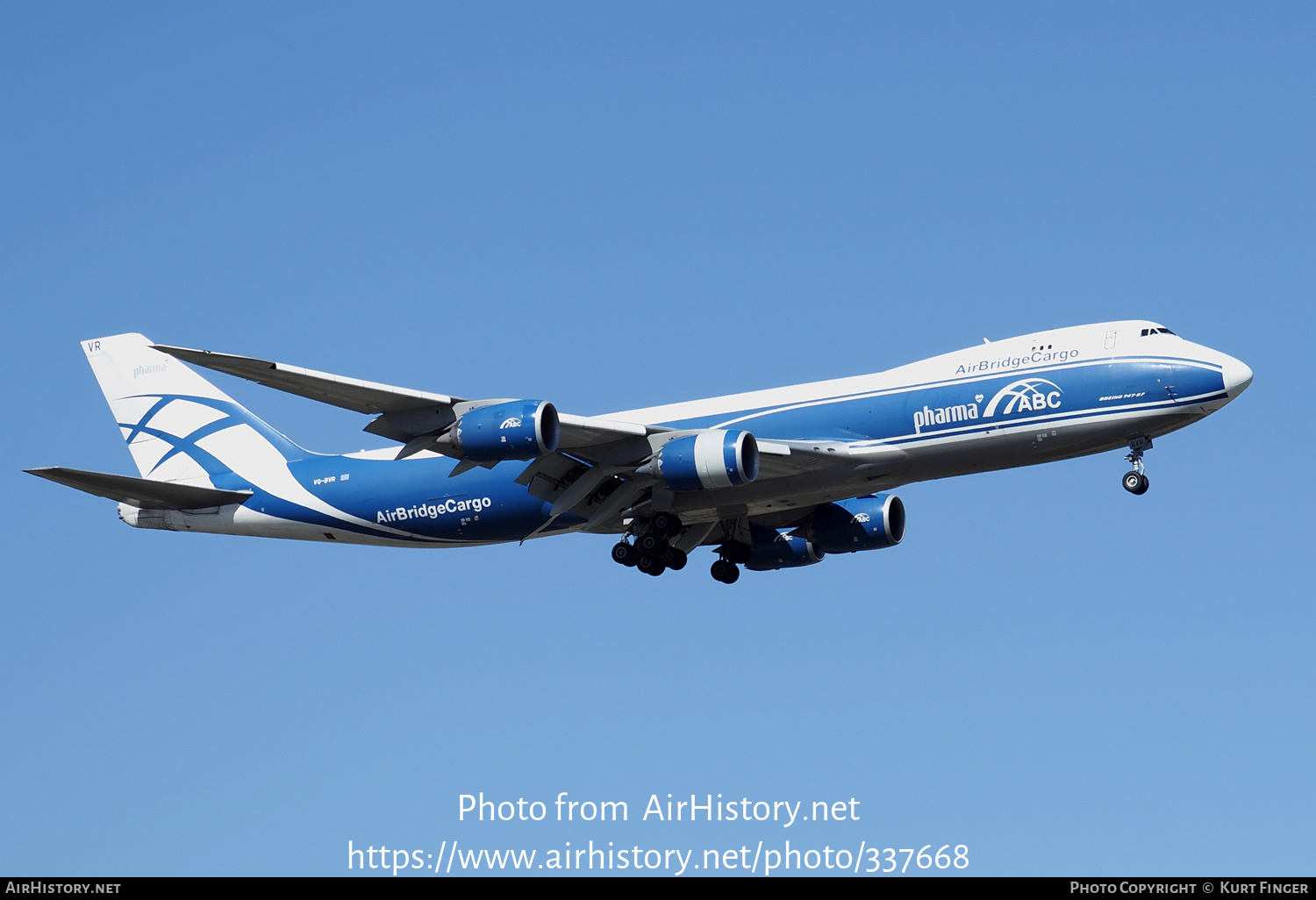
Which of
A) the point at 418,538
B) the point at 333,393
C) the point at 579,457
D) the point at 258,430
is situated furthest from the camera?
the point at 258,430

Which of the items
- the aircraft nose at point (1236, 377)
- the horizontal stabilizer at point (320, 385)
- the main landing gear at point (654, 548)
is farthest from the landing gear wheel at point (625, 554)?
the aircraft nose at point (1236, 377)

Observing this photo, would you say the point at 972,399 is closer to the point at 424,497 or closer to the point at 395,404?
the point at 395,404

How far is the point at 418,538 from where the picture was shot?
1479 inches

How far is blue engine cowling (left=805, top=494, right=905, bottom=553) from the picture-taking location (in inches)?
1510

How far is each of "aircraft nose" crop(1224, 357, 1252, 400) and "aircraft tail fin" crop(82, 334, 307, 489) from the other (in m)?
22.3

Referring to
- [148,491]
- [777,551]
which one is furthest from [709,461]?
[148,491]

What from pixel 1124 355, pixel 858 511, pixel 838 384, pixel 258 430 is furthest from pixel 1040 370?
pixel 258 430

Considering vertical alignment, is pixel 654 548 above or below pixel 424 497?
below

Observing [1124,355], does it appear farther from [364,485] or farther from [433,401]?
[364,485]

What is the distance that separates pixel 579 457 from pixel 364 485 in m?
6.76

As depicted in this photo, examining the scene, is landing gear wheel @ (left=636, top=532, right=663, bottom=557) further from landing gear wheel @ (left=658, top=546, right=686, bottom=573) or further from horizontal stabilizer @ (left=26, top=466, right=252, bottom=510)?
horizontal stabilizer @ (left=26, top=466, right=252, bottom=510)

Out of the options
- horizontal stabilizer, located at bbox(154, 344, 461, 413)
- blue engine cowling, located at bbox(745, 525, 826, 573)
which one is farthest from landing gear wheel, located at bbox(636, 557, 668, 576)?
horizontal stabilizer, located at bbox(154, 344, 461, 413)

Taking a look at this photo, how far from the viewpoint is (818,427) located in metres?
34.1

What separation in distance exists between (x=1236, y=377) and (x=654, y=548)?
13119mm
